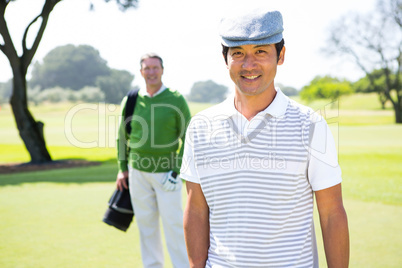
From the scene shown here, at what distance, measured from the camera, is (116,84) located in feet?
403

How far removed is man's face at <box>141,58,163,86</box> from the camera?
4695 millimetres

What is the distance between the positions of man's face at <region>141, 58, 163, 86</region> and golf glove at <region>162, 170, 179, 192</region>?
3.45 feet

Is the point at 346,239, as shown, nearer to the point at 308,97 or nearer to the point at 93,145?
the point at 93,145

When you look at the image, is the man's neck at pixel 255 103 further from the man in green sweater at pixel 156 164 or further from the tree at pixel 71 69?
the tree at pixel 71 69

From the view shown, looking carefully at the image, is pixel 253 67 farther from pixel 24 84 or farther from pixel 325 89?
pixel 325 89

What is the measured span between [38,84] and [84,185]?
153 m

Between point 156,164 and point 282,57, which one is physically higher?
point 282,57

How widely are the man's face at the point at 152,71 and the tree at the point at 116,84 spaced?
106093mm

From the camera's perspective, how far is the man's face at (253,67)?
188cm

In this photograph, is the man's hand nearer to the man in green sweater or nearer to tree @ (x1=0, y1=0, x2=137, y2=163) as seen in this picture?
the man in green sweater

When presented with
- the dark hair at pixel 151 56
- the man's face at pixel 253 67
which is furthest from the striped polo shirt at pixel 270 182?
the dark hair at pixel 151 56

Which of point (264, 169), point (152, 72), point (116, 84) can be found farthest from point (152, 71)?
point (116, 84)

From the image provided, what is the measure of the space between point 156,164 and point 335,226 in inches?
117

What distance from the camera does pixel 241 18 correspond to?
184cm
